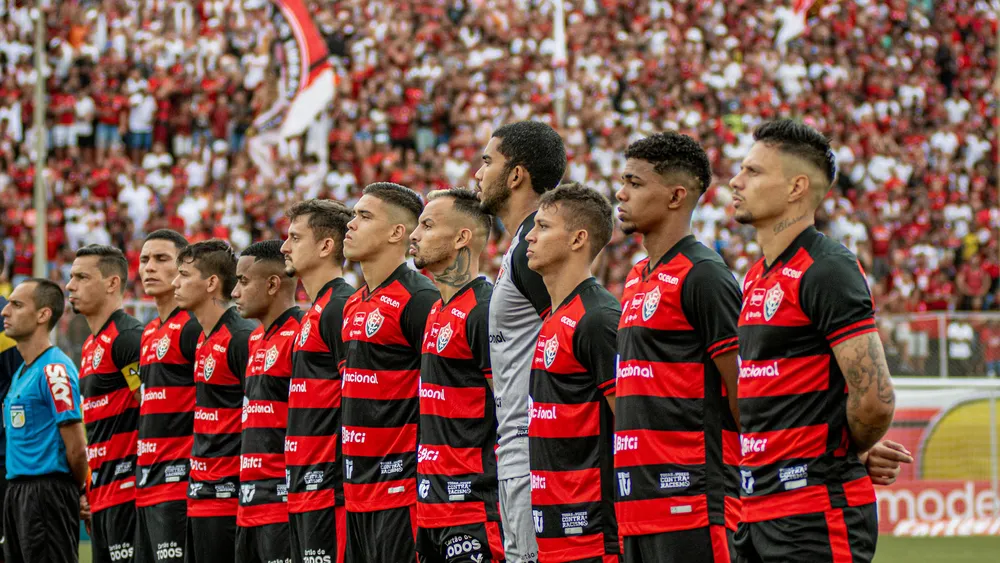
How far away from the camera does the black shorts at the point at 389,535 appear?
757cm

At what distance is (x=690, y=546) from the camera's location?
18.6 feet

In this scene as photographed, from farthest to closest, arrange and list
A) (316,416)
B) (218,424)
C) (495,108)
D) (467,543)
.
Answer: (495,108) < (218,424) < (316,416) < (467,543)

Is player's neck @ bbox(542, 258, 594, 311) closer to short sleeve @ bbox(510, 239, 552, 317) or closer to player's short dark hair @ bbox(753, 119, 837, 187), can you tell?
short sleeve @ bbox(510, 239, 552, 317)

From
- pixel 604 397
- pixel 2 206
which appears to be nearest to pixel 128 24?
pixel 2 206

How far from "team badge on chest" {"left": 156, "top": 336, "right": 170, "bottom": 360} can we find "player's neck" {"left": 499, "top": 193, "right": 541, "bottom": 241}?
357cm

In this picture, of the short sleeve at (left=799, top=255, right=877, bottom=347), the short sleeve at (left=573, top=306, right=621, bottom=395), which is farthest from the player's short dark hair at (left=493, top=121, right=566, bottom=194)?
the short sleeve at (left=799, top=255, right=877, bottom=347)

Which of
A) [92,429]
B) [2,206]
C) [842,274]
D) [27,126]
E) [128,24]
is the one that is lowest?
[92,429]

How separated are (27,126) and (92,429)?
18.9 metres

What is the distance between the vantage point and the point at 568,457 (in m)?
6.30

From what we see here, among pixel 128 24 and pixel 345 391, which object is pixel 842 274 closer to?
pixel 345 391

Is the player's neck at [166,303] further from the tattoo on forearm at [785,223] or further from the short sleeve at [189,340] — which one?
the tattoo on forearm at [785,223]

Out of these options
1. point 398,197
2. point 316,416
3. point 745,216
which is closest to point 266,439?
point 316,416

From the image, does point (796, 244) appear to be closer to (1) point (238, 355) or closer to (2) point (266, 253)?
(2) point (266, 253)

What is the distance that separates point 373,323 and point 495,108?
22324 mm
